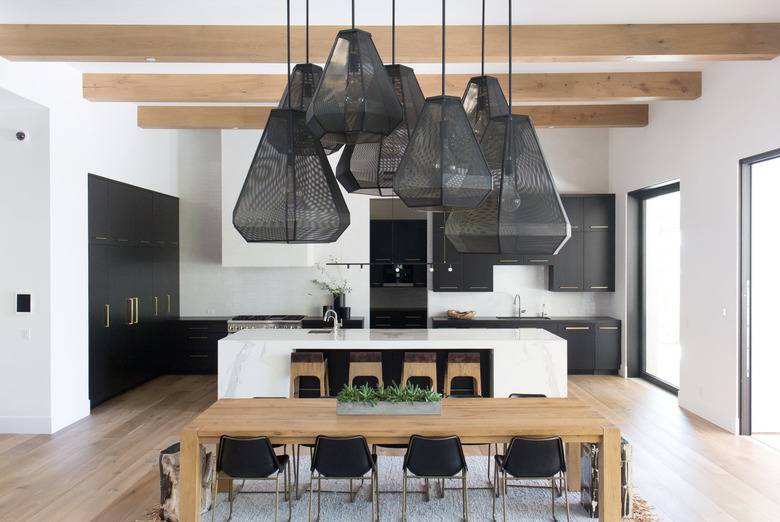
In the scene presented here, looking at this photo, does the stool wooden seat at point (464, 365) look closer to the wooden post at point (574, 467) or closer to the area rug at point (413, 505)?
the area rug at point (413, 505)

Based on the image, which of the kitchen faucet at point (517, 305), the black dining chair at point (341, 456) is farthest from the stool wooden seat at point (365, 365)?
the kitchen faucet at point (517, 305)

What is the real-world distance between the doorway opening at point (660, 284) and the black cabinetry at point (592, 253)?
0.46 metres

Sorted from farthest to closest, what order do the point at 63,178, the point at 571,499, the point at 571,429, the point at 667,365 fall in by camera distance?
the point at 667,365 → the point at 63,178 → the point at 571,499 → the point at 571,429

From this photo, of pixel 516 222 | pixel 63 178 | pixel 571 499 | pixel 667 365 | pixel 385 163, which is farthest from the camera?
pixel 667 365

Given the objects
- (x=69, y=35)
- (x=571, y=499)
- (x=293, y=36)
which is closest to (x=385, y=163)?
(x=293, y=36)

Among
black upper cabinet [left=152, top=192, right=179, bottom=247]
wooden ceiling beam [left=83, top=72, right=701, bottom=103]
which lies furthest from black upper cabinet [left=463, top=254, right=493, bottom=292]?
black upper cabinet [left=152, top=192, right=179, bottom=247]

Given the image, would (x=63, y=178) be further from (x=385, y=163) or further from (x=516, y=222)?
(x=516, y=222)

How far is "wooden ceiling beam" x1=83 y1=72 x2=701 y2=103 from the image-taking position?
596 centimetres

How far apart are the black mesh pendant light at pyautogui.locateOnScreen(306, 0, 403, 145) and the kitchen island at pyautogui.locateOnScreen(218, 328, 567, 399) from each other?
3957 millimetres

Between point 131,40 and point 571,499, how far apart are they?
4.96 m

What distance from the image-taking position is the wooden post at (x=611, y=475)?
11.0ft

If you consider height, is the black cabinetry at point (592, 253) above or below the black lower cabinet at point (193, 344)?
above

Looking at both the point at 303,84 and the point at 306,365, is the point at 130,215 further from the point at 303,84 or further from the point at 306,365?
the point at 303,84

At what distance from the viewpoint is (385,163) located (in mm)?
2668
